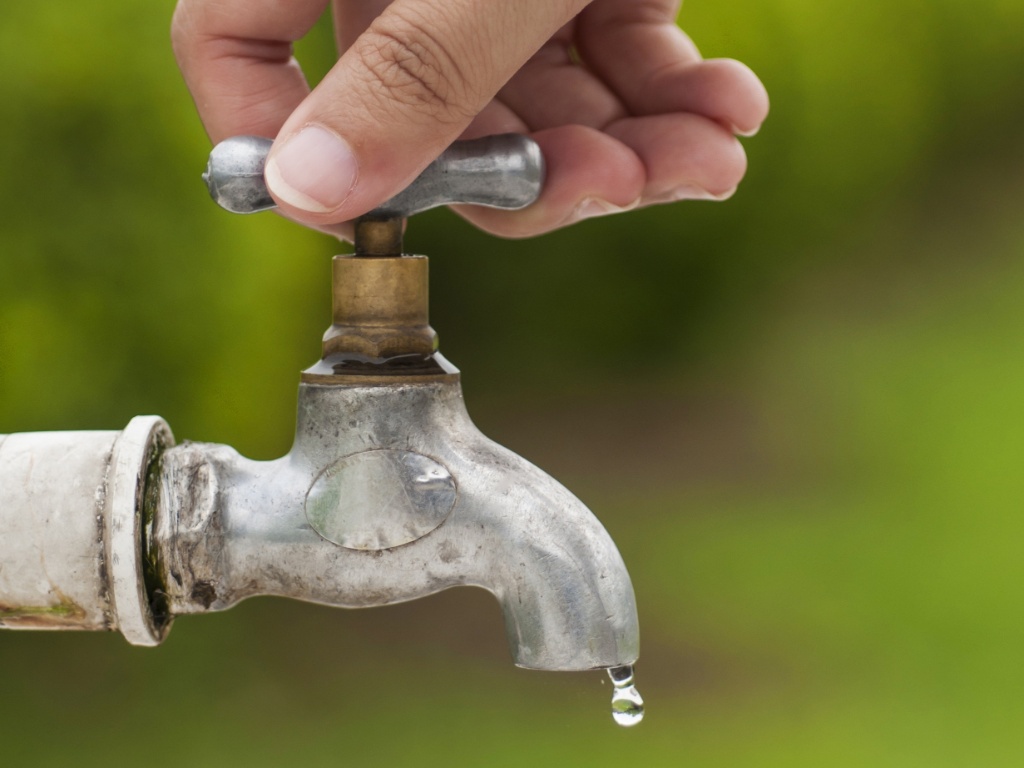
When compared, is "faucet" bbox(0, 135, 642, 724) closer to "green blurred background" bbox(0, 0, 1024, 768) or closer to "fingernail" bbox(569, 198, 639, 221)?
"fingernail" bbox(569, 198, 639, 221)

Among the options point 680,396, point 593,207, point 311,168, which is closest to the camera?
point 311,168

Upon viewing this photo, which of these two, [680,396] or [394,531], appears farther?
[680,396]

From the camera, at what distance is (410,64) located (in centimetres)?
41

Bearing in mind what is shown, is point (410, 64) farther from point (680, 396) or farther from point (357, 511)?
point (680, 396)

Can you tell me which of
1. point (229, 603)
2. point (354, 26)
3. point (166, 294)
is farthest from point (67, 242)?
point (229, 603)

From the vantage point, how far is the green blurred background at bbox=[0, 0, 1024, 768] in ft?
3.91

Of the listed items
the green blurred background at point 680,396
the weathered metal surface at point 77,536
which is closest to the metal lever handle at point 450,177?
the weathered metal surface at point 77,536

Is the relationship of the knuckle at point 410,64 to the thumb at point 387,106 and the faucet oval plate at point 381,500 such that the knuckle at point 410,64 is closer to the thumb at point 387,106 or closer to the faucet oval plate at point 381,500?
the thumb at point 387,106

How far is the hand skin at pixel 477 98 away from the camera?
411 millimetres

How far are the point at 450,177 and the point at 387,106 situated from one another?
4 centimetres

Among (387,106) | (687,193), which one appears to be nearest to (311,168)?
(387,106)

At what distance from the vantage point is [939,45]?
145cm

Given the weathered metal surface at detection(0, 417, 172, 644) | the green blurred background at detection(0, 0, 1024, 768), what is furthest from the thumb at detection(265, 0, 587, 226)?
the green blurred background at detection(0, 0, 1024, 768)

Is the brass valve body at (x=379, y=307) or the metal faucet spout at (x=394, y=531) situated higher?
the brass valve body at (x=379, y=307)
